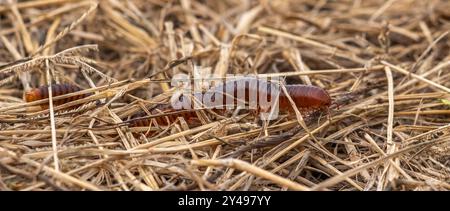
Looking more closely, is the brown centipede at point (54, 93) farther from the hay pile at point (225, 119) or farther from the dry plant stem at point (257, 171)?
the dry plant stem at point (257, 171)

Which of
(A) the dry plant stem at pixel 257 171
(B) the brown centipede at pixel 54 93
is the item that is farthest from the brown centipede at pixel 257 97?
(A) the dry plant stem at pixel 257 171

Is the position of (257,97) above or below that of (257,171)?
above

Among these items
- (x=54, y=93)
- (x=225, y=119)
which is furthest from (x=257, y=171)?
(x=54, y=93)

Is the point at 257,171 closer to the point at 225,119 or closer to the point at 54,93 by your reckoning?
the point at 225,119

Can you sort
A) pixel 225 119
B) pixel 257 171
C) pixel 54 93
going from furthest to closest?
1. pixel 54 93
2. pixel 225 119
3. pixel 257 171

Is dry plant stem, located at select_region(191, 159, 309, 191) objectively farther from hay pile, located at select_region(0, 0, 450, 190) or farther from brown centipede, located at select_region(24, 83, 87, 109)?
brown centipede, located at select_region(24, 83, 87, 109)
